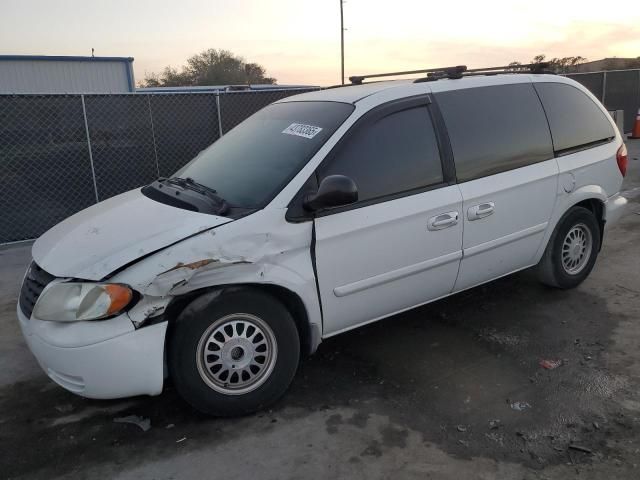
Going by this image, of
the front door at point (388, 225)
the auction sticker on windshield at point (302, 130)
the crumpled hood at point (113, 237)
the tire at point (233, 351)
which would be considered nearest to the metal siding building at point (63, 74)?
the crumpled hood at point (113, 237)

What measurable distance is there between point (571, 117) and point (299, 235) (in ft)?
8.93

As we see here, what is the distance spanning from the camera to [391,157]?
3.50m

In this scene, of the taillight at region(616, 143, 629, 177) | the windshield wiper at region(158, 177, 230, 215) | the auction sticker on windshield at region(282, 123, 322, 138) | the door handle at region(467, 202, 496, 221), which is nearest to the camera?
the windshield wiper at region(158, 177, 230, 215)

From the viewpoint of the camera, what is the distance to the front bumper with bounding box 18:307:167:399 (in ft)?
9.10

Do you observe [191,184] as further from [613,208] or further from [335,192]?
[613,208]

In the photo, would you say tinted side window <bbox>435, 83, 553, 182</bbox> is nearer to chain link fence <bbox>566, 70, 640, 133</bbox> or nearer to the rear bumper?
the rear bumper

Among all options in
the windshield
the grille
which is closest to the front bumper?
the grille

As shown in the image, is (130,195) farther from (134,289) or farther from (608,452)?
(608,452)

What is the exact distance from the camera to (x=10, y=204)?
7352mm

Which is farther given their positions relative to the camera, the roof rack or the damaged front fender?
the roof rack

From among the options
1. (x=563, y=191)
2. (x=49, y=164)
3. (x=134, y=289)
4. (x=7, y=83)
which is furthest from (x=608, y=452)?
(x=7, y=83)

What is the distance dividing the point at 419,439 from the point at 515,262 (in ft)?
6.20

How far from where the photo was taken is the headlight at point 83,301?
9.09 feet

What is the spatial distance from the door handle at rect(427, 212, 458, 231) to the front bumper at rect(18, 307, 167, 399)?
5.83 feet
